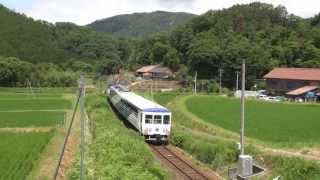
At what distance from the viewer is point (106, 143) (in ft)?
90.3

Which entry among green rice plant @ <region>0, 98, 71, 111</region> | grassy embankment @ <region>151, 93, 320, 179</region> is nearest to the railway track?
grassy embankment @ <region>151, 93, 320, 179</region>

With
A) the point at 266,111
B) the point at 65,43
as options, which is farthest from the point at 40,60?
the point at 266,111

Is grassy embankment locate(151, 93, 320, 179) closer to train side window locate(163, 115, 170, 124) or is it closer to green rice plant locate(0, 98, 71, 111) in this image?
train side window locate(163, 115, 170, 124)

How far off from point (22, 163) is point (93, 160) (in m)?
4.33

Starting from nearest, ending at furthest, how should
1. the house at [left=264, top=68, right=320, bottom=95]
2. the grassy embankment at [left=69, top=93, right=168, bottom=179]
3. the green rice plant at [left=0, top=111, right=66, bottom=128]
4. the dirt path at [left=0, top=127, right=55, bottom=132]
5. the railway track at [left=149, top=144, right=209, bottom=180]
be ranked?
the grassy embankment at [left=69, top=93, right=168, bottom=179], the railway track at [left=149, top=144, right=209, bottom=180], the dirt path at [left=0, top=127, right=55, bottom=132], the green rice plant at [left=0, top=111, right=66, bottom=128], the house at [left=264, top=68, right=320, bottom=95]

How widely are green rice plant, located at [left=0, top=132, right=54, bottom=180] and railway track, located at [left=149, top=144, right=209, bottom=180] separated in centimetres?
672

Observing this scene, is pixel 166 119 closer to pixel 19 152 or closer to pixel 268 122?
pixel 19 152

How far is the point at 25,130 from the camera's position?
41906 millimetres

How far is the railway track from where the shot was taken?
26234 millimetres

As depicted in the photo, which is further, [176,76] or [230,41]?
[176,76]

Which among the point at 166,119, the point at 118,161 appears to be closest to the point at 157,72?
the point at 166,119

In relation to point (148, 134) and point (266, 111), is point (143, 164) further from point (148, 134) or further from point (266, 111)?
point (266, 111)

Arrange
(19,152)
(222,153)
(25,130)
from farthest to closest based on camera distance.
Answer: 1. (25,130)
2. (19,152)
3. (222,153)

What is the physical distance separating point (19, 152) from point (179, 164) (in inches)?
337
